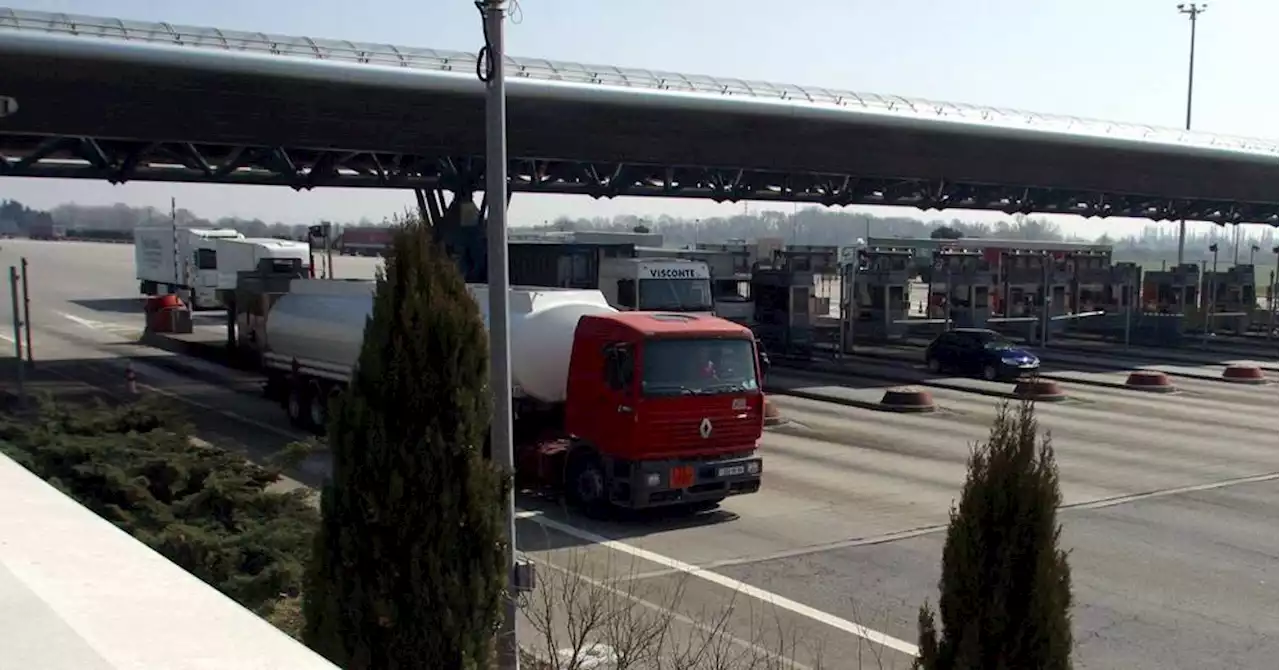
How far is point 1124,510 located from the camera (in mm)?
16531

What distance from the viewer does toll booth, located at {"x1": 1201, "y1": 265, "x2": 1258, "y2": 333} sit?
171 ft

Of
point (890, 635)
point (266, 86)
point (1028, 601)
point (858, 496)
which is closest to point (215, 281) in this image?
point (266, 86)

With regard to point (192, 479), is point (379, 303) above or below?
above

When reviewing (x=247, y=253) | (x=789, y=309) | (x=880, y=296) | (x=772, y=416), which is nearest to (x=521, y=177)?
(x=789, y=309)

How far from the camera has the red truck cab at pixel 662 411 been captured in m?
14.7

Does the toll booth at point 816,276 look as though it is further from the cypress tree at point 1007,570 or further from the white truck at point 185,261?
the cypress tree at point 1007,570

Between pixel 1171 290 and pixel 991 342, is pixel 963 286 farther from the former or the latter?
pixel 1171 290

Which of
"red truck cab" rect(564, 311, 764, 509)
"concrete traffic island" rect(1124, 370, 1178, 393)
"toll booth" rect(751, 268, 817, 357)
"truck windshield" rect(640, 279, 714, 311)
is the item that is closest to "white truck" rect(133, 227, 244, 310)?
"toll booth" rect(751, 268, 817, 357)

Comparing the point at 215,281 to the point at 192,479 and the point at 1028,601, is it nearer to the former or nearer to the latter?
the point at 192,479

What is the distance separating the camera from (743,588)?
40.5 feet

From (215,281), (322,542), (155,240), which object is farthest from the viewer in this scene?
(155,240)

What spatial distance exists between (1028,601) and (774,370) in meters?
31.0

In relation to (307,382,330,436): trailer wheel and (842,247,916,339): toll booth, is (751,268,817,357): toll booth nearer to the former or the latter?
(842,247,916,339): toll booth

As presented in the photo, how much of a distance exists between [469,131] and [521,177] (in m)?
9.46
